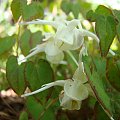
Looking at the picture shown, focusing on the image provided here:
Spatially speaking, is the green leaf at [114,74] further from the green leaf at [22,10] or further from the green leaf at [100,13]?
the green leaf at [22,10]

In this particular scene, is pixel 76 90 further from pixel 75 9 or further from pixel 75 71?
pixel 75 9

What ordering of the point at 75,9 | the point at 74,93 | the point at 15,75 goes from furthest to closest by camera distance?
1. the point at 75,9
2. the point at 15,75
3. the point at 74,93

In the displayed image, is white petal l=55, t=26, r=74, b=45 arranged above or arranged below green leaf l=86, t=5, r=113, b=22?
below

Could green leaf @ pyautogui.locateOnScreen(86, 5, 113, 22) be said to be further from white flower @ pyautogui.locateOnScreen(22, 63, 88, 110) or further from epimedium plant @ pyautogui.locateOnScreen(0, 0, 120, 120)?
white flower @ pyautogui.locateOnScreen(22, 63, 88, 110)

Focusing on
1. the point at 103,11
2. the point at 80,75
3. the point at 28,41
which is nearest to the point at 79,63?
the point at 80,75

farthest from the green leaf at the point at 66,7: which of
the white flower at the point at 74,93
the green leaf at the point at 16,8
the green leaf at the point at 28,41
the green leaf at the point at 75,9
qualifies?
the white flower at the point at 74,93

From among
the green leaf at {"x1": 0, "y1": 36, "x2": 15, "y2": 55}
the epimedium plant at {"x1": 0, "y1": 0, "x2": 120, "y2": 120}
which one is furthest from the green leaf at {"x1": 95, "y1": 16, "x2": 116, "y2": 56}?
the green leaf at {"x1": 0, "y1": 36, "x2": 15, "y2": 55}
